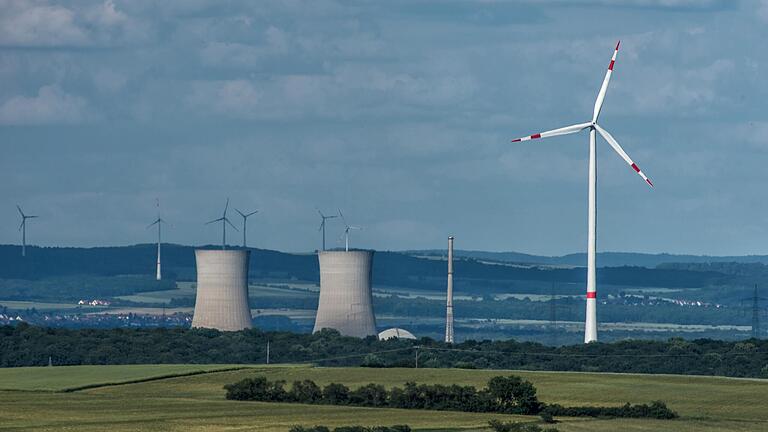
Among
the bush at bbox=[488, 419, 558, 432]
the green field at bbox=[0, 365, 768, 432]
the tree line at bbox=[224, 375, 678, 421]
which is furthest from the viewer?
the tree line at bbox=[224, 375, 678, 421]

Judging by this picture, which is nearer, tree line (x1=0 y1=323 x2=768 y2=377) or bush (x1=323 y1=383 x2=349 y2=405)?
bush (x1=323 y1=383 x2=349 y2=405)

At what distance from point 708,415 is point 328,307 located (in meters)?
90.5

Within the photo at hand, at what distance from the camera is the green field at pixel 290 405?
79.2 m

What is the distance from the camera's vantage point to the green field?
79.2 meters

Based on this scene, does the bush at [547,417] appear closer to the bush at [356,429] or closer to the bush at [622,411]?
the bush at [622,411]

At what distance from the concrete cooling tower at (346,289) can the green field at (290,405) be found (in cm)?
4508

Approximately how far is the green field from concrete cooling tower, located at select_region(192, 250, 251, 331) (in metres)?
44.0

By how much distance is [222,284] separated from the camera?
172 meters

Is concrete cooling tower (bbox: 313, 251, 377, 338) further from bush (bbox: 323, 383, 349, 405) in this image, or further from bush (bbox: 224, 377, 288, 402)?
bush (bbox: 323, 383, 349, 405)

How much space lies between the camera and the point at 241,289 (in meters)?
175

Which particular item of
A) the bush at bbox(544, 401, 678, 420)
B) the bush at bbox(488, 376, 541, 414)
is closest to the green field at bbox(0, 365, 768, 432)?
the bush at bbox(544, 401, 678, 420)

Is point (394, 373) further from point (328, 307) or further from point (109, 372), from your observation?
point (328, 307)

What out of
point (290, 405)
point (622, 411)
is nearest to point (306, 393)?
point (290, 405)

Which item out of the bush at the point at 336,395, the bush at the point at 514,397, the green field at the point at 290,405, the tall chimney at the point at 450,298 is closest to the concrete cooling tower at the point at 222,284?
the tall chimney at the point at 450,298
